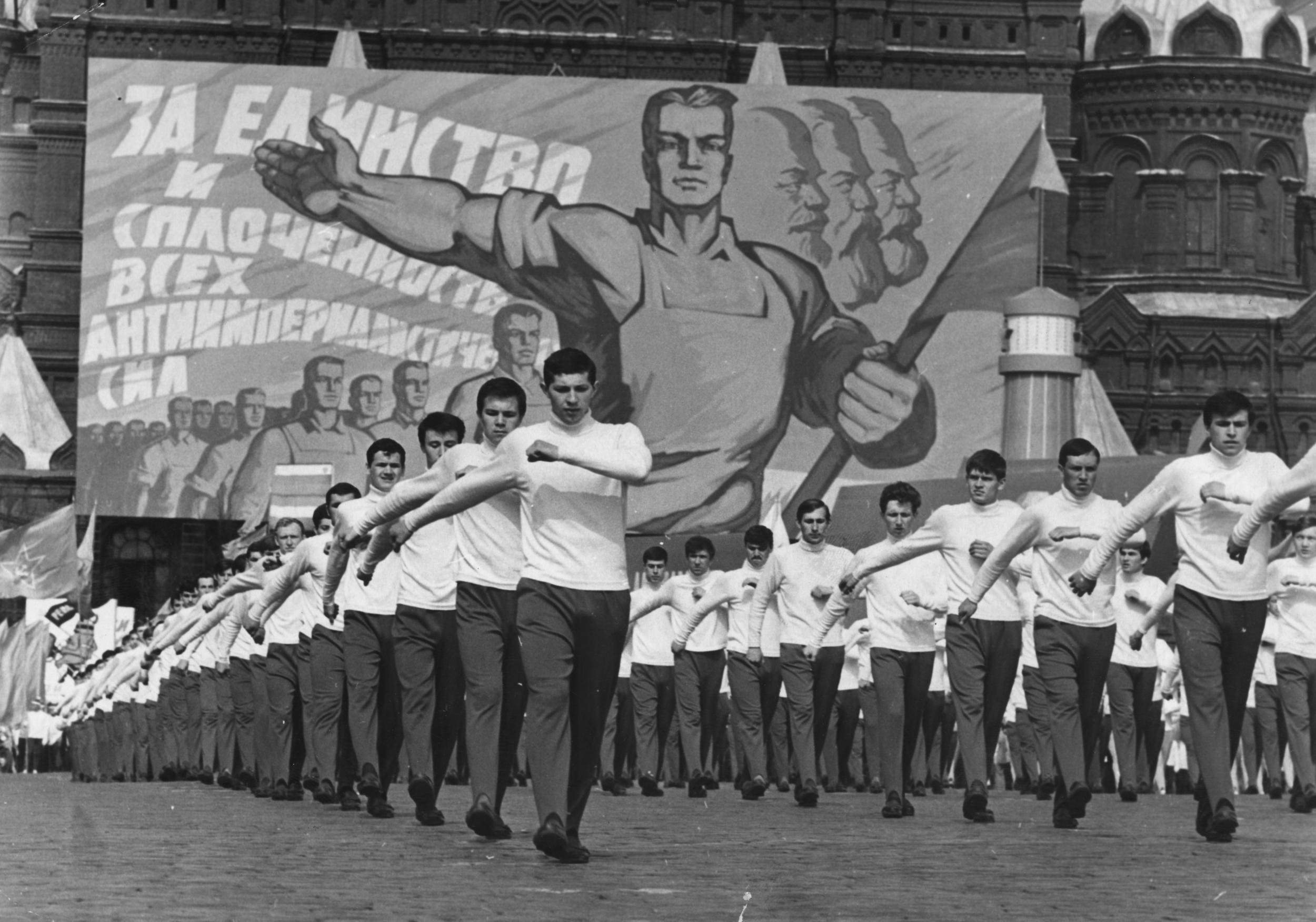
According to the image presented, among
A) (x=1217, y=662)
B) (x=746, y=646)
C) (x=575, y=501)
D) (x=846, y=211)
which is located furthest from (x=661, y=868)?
(x=846, y=211)

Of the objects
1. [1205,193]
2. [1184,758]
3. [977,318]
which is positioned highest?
[1205,193]

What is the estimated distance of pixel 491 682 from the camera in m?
14.1

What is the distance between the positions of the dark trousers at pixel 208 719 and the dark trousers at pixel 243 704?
2.98 meters

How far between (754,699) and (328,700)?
5.43m

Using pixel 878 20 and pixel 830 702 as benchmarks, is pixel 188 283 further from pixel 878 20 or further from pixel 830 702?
pixel 830 702

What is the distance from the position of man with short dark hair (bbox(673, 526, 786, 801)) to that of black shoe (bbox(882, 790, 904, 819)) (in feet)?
15.6

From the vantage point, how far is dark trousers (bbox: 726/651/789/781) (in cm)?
2234

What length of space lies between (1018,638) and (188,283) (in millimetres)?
44172

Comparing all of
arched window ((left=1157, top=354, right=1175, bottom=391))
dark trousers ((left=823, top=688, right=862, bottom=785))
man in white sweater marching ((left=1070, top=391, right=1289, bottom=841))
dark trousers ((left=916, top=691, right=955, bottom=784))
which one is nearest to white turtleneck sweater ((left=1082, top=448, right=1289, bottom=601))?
man in white sweater marching ((left=1070, top=391, right=1289, bottom=841))

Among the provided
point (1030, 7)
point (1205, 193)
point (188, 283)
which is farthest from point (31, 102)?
point (1205, 193)

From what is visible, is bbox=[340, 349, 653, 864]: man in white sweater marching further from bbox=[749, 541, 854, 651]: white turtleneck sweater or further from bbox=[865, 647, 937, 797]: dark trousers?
bbox=[749, 541, 854, 651]: white turtleneck sweater

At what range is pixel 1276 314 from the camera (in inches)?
3061

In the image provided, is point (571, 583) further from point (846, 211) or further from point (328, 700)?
point (846, 211)

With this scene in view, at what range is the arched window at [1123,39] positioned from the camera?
79.4 metres
